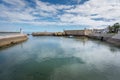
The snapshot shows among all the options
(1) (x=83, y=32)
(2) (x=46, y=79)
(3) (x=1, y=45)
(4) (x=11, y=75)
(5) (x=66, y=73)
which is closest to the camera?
(2) (x=46, y=79)

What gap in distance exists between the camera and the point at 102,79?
5938 millimetres

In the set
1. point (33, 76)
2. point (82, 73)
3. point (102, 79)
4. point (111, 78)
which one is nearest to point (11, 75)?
point (33, 76)

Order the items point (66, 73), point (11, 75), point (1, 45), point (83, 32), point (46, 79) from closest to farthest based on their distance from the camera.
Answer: point (46, 79) < point (11, 75) < point (66, 73) < point (1, 45) < point (83, 32)

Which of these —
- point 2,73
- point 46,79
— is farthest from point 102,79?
point 2,73

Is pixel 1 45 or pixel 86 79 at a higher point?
pixel 1 45

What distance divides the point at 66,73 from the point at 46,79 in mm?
1367

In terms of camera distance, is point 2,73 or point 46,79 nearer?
point 46,79

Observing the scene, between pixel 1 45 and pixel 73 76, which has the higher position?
pixel 1 45

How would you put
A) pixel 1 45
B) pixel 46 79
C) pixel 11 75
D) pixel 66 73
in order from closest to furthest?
pixel 46 79 < pixel 11 75 < pixel 66 73 < pixel 1 45

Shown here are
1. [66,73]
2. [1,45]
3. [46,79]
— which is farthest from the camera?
[1,45]

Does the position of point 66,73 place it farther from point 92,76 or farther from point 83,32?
point 83,32

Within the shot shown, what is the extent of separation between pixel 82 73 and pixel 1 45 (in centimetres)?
1319

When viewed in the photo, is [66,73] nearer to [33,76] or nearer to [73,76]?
[73,76]

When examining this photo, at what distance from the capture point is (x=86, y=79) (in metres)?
5.91
